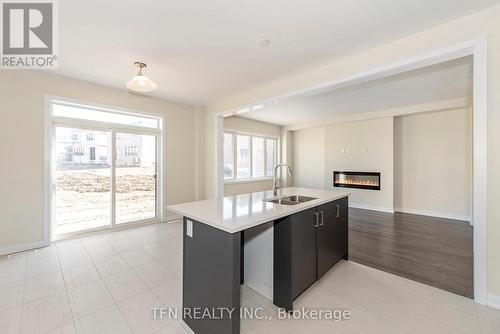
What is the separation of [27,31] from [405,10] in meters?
3.84

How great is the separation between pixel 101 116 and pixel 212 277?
384cm

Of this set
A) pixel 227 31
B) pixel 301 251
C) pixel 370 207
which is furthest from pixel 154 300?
pixel 370 207

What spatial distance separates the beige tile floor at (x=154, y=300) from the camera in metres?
1.63

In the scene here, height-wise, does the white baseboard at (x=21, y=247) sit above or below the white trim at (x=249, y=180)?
below

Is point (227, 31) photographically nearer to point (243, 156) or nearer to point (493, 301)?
point (493, 301)

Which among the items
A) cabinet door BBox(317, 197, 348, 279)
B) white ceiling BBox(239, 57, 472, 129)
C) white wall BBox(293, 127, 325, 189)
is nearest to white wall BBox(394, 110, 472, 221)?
white ceiling BBox(239, 57, 472, 129)

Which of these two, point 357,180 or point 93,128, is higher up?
point 93,128

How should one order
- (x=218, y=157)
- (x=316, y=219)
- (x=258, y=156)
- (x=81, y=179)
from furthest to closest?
(x=258, y=156) < (x=218, y=157) < (x=81, y=179) < (x=316, y=219)

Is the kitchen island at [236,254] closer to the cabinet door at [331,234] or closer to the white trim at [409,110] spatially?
the cabinet door at [331,234]

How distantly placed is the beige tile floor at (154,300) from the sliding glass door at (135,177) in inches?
53.5

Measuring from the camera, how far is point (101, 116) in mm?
3854

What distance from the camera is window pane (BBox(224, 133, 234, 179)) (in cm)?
608

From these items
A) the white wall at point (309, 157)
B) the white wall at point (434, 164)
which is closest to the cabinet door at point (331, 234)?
the white wall at point (434, 164)

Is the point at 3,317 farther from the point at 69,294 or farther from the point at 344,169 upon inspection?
the point at 344,169
